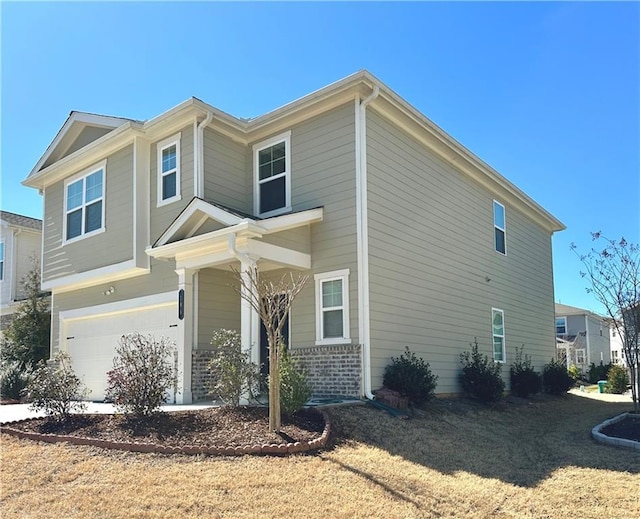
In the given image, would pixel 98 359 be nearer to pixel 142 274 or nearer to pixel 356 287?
pixel 142 274

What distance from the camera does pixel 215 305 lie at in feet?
41.9

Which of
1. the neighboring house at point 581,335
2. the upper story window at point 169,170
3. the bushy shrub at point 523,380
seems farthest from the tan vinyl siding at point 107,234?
the neighboring house at point 581,335

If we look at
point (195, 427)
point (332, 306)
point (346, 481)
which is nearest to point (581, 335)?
point (332, 306)

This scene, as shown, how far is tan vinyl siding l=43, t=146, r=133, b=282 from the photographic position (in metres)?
14.0

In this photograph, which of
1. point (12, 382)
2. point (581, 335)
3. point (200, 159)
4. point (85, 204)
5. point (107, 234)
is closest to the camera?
point (200, 159)

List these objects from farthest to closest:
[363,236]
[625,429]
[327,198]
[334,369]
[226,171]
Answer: [226,171], [327,198], [363,236], [334,369], [625,429]

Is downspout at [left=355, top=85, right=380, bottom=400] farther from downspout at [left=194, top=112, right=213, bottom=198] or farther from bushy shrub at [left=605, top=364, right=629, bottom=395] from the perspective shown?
bushy shrub at [left=605, top=364, right=629, bottom=395]

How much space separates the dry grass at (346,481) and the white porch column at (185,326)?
3.75 meters

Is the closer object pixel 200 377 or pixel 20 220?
pixel 200 377

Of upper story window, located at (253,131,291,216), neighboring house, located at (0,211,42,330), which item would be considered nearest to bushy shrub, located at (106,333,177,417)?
upper story window, located at (253,131,291,216)

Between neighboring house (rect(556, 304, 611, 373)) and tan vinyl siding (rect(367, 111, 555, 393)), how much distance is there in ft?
75.8

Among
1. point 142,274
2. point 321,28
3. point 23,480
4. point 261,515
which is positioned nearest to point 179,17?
point 321,28

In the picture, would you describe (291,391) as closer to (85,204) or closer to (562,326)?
(85,204)

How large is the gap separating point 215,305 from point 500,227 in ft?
31.0
